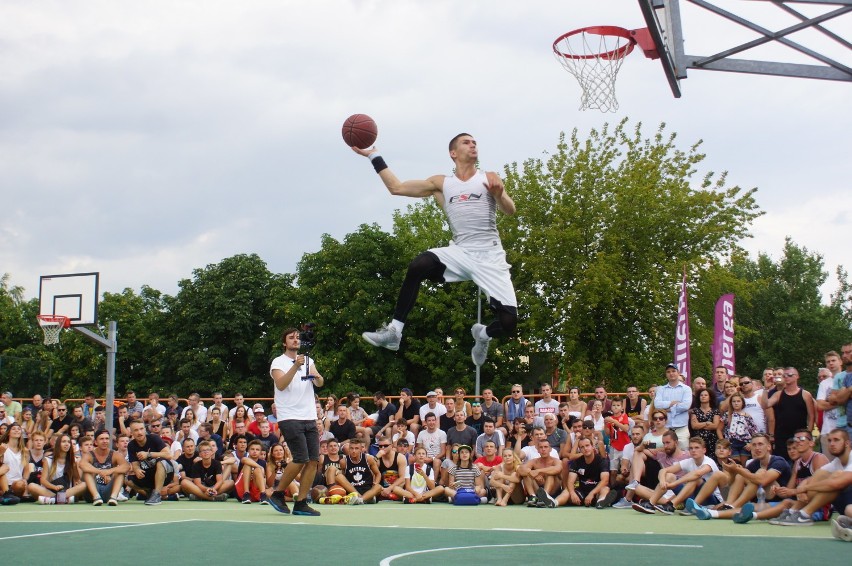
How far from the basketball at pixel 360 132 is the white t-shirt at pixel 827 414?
6.88 metres

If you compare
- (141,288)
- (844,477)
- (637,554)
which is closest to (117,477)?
(637,554)

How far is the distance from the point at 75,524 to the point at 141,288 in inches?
2259

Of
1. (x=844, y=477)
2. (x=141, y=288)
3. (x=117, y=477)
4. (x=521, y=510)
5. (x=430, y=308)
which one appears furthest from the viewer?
(x=141, y=288)

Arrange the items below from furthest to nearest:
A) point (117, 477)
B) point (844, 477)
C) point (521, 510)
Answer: point (117, 477)
point (521, 510)
point (844, 477)

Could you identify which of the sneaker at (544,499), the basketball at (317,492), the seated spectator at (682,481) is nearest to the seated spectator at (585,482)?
the sneaker at (544,499)

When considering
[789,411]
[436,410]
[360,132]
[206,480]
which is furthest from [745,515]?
[206,480]

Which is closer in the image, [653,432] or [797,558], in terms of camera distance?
[797,558]

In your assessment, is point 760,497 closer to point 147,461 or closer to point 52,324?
point 147,461

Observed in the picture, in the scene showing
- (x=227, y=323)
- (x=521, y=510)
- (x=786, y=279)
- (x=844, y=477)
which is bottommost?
(x=521, y=510)

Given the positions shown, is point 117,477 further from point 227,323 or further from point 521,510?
point 227,323

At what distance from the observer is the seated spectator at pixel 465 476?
14906 mm

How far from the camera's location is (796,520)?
432 inches

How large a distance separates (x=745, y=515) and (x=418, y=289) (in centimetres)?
542

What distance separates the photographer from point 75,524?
35.3 ft
